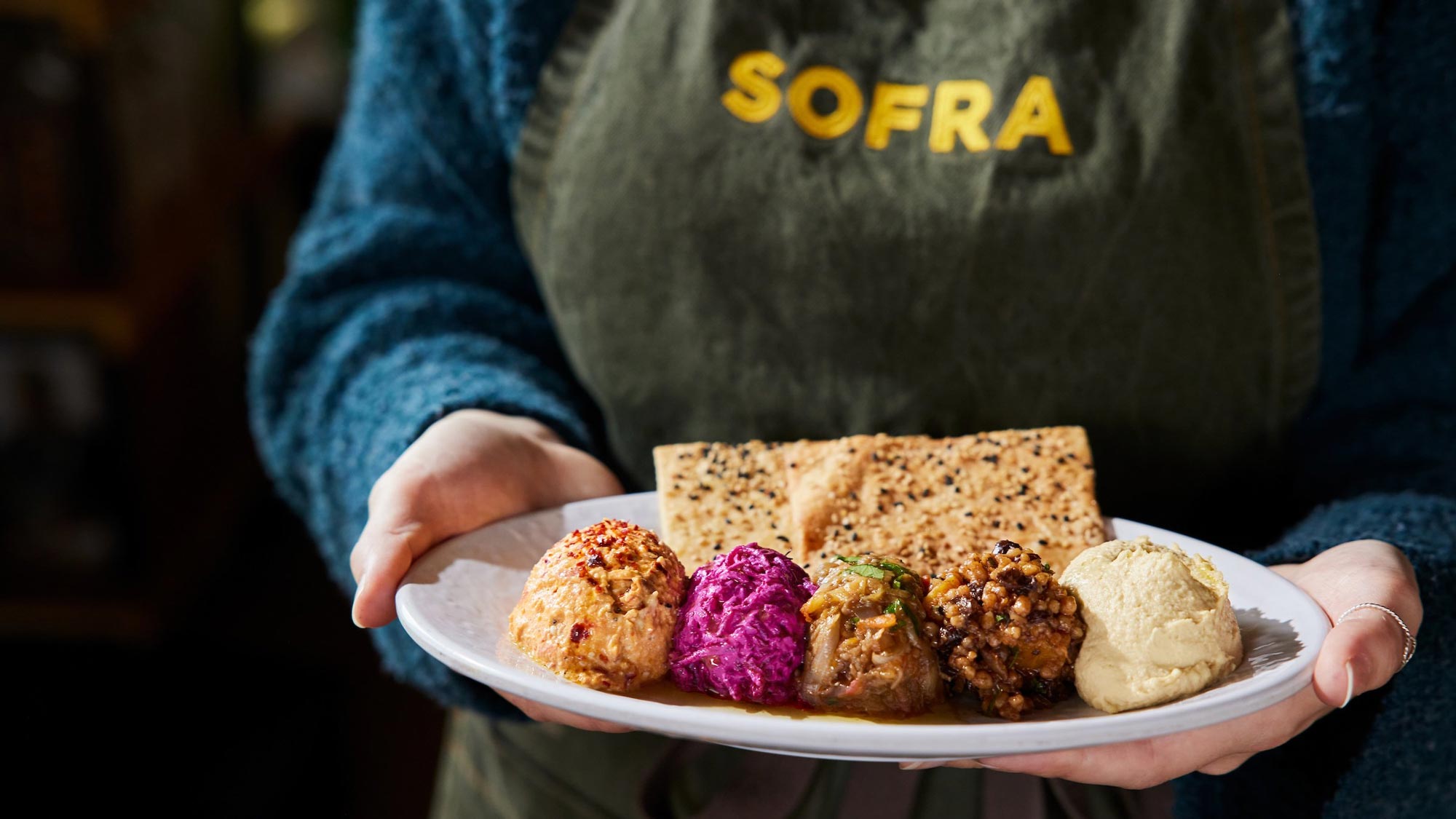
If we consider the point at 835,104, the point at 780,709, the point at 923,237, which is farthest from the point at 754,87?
the point at 780,709

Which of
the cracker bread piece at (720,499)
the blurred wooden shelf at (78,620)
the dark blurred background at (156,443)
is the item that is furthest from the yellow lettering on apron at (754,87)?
the blurred wooden shelf at (78,620)

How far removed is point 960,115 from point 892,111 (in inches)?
2.1

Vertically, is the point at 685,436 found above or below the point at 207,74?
below

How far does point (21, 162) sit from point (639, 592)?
4.67ft

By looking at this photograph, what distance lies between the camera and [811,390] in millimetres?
974

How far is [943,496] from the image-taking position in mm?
914

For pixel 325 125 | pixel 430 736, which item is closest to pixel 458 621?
pixel 430 736

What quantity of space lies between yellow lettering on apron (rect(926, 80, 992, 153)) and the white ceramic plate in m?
0.31

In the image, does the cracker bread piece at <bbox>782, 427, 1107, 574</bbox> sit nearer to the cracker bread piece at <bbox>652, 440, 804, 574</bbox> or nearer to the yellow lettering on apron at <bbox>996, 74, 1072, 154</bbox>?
the cracker bread piece at <bbox>652, 440, 804, 574</bbox>

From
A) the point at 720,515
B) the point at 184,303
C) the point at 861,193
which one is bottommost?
the point at 184,303

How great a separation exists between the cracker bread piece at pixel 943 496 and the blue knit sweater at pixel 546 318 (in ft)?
0.49

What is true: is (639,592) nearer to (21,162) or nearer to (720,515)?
(720,515)

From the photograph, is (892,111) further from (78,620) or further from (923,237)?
(78,620)

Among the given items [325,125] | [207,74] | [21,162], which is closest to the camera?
[21,162]
